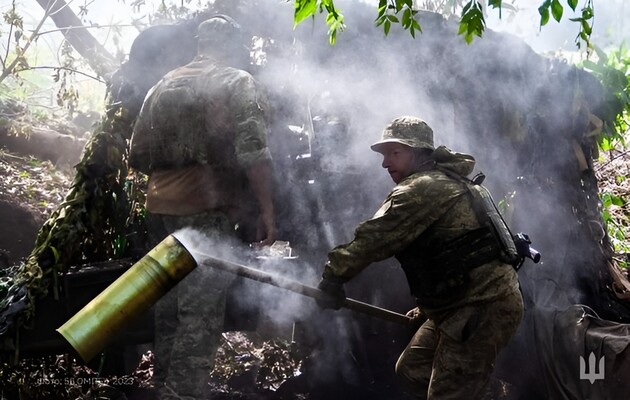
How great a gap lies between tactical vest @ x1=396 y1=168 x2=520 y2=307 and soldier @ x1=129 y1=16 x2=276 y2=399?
1309 millimetres

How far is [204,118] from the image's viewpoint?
16.0 ft

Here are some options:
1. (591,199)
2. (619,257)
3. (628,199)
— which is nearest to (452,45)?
(591,199)

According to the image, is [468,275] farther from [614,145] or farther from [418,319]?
[614,145]

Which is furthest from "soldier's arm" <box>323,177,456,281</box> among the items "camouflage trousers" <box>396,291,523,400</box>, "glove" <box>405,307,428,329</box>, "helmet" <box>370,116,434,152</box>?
"glove" <box>405,307,428,329</box>

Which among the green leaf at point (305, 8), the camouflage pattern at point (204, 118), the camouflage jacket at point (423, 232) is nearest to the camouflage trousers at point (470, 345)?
the camouflage jacket at point (423, 232)

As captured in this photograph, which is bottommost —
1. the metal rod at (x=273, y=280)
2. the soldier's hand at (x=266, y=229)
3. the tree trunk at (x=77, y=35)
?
the metal rod at (x=273, y=280)

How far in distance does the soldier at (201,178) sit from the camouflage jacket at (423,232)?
1019 mm

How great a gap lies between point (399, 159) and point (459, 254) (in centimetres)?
86

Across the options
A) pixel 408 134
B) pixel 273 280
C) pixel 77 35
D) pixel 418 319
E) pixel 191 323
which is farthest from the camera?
pixel 77 35

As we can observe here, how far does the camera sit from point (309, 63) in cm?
663

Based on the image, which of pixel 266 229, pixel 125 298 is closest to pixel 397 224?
pixel 266 229

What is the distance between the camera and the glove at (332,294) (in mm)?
4207

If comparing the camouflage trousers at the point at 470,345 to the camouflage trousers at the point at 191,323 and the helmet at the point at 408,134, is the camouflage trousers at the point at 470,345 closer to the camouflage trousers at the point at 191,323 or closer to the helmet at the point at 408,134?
the helmet at the point at 408,134

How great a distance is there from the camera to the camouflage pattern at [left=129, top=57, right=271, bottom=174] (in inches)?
190
